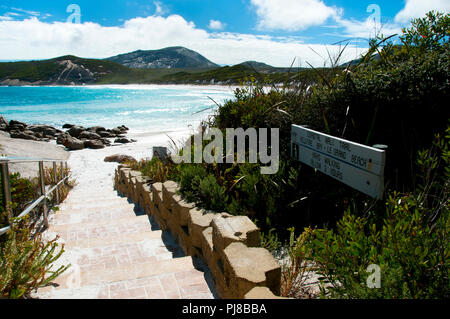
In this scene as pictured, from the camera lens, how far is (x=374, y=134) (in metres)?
3.68

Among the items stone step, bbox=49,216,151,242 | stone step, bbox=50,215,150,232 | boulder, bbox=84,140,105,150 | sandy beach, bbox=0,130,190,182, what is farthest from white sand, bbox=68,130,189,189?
stone step, bbox=49,216,151,242

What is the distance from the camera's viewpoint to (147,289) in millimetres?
2656

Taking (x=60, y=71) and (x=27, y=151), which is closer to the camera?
(x=27, y=151)

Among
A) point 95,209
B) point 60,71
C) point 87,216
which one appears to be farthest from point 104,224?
point 60,71

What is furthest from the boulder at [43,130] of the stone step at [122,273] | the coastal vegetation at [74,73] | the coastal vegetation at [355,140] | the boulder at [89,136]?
the coastal vegetation at [74,73]

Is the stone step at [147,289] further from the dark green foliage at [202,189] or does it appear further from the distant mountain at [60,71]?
the distant mountain at [60,71]

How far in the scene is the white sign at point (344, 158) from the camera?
8.32ft

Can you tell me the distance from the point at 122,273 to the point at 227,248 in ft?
4.39

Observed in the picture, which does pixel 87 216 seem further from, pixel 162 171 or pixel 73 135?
pixel 73 135

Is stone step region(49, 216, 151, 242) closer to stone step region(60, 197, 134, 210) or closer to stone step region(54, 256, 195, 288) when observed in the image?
stone step region(60, 197, 134, 210)
